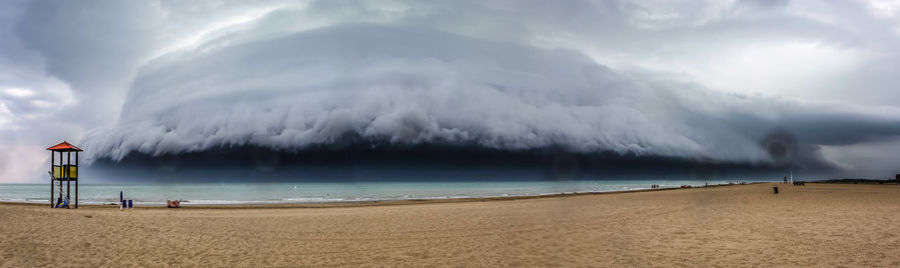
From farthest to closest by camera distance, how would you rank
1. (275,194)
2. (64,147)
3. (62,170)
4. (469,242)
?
(275,194), (62,170), (64,147), (469,242)

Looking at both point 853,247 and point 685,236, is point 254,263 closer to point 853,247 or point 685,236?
point 685,236

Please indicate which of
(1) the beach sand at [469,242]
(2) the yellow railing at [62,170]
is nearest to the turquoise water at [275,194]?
(2) the yellow railing at [62,170]

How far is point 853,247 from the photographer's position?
11.7 metres

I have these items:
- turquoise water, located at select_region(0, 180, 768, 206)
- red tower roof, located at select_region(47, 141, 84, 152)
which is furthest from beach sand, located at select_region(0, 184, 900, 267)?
turquoise water, located at select_region(0, 180, 768, 206)

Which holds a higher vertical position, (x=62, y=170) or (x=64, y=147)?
(x=64, y=147)

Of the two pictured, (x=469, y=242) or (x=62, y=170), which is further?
(x=62, y=170)

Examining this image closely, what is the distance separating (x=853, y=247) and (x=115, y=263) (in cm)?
1710

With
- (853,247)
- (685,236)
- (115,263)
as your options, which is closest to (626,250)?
(685,236)

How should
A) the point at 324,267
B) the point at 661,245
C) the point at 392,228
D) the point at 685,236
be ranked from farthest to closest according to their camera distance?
the point at 392,228 → the point at 685,236 → the point at 661,245 → the point at 324,267

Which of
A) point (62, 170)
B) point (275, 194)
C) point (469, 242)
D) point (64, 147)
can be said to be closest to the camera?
point (469, 242)

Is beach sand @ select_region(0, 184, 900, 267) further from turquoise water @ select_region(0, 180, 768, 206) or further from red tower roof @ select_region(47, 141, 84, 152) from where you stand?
turquoise water @ select_region(0, 180, 768, 206)

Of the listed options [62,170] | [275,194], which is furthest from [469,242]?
[275,194]

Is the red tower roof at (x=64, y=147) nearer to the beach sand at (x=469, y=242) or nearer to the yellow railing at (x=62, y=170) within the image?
the yellow railing at (x=62, y=170)

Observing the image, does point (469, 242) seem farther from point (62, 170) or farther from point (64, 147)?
point (62, 170)
